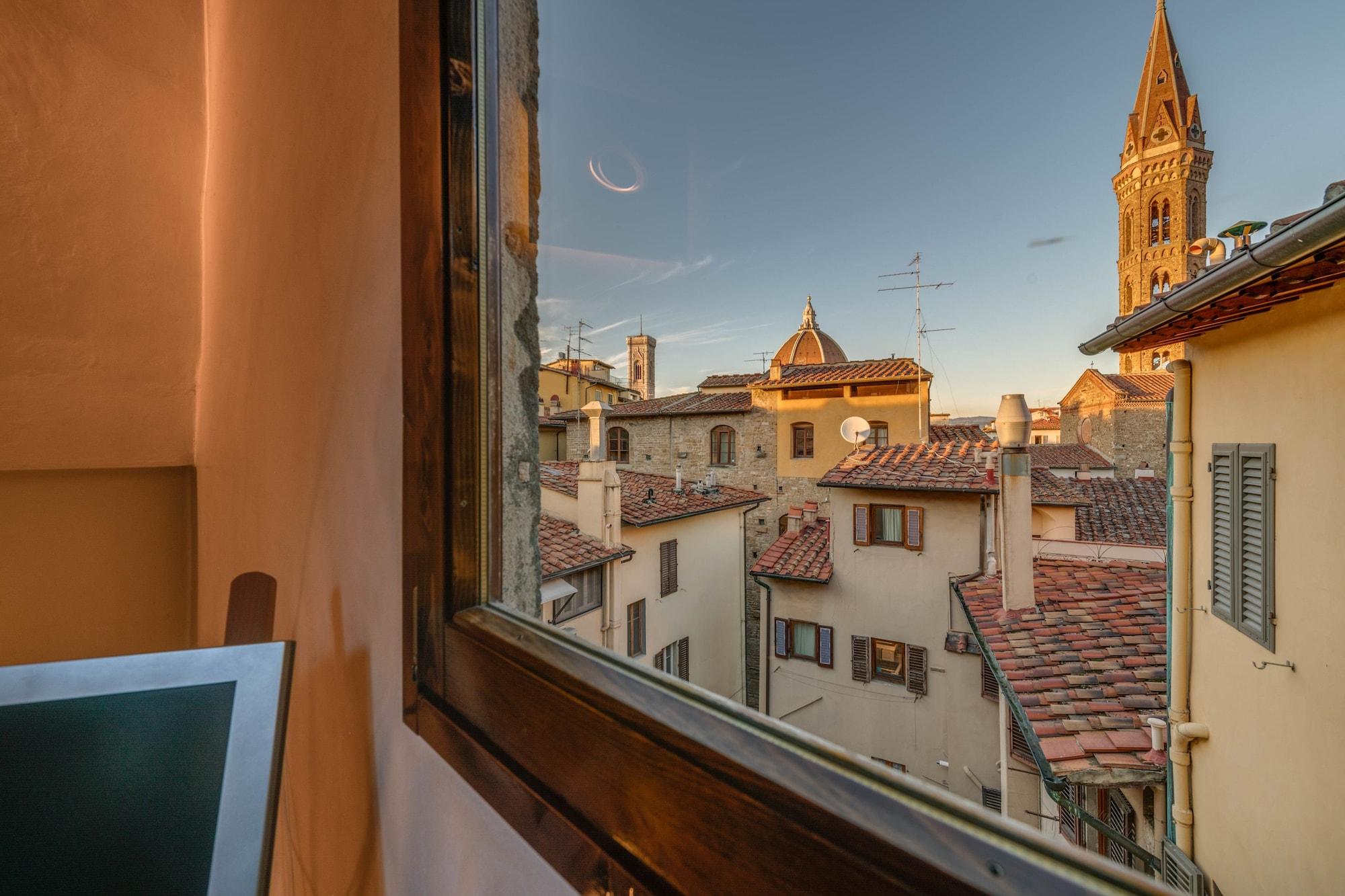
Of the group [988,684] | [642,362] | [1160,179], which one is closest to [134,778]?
[642,362]

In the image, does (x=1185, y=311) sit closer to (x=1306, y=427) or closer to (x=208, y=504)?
(x=1306, y=427)

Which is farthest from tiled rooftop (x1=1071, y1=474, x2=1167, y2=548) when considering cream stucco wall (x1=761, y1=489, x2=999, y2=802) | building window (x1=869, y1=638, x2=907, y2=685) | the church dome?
the church dome

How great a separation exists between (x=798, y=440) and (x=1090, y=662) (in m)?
8.10

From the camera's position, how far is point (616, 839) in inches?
15.2

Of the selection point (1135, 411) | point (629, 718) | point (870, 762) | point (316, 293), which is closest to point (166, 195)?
point (316, 293)

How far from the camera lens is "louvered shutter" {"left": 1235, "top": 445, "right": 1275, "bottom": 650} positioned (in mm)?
827

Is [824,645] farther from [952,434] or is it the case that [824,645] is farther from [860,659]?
[952,434]

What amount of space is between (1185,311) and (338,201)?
145 centimetres

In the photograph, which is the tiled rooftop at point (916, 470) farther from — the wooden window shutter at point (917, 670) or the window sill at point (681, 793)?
the window sill at point (681, 793)

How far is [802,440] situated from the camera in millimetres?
9688

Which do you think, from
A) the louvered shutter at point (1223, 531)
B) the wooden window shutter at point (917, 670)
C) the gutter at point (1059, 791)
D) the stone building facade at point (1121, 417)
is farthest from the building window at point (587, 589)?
the wooden window shutter at point (917, 670)

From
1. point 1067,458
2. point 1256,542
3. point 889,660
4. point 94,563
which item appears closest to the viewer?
point 1256,542

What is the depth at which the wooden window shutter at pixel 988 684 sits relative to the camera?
2.58 metres

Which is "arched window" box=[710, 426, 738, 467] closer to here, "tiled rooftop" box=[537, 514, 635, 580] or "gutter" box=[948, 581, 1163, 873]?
"tiled rooftop" box=[537, 514, 635, 580]
